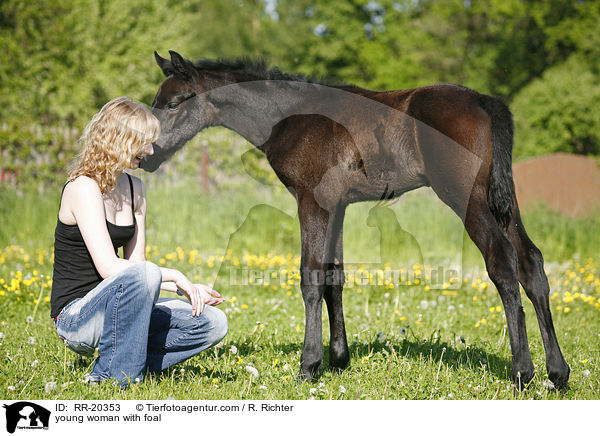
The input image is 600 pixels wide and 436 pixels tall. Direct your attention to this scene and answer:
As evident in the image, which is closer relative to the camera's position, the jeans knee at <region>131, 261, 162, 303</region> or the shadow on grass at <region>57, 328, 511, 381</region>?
Result: the jeans knee at <region>131, 261, 162, 303</region>

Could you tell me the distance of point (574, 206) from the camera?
38.4ft

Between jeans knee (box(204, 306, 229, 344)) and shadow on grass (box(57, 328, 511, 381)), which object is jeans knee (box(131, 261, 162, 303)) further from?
shadow on grass (box(57, 328, 511, 381))

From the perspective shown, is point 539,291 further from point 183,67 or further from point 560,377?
point 183,67

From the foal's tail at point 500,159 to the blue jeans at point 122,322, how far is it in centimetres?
187

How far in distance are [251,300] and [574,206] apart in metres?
8.78

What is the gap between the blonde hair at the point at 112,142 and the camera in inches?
122

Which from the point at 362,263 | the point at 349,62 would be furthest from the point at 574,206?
the point at 349,62

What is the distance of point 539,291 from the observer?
335cm

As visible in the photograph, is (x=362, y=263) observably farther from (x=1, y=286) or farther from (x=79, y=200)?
(x=79, y=200)

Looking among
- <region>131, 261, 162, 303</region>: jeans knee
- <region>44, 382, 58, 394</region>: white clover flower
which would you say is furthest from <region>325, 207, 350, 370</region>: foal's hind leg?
<region>44, 382, 58, 394</region>: white clover flower

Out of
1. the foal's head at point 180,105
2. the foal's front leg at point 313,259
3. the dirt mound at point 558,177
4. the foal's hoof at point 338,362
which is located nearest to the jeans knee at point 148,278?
the foal's front leg at point 313,259

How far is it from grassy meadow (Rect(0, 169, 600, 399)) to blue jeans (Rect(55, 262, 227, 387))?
133 millimetres

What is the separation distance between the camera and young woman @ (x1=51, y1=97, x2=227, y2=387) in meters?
3.00

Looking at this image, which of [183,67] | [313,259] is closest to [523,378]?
[313,259]
